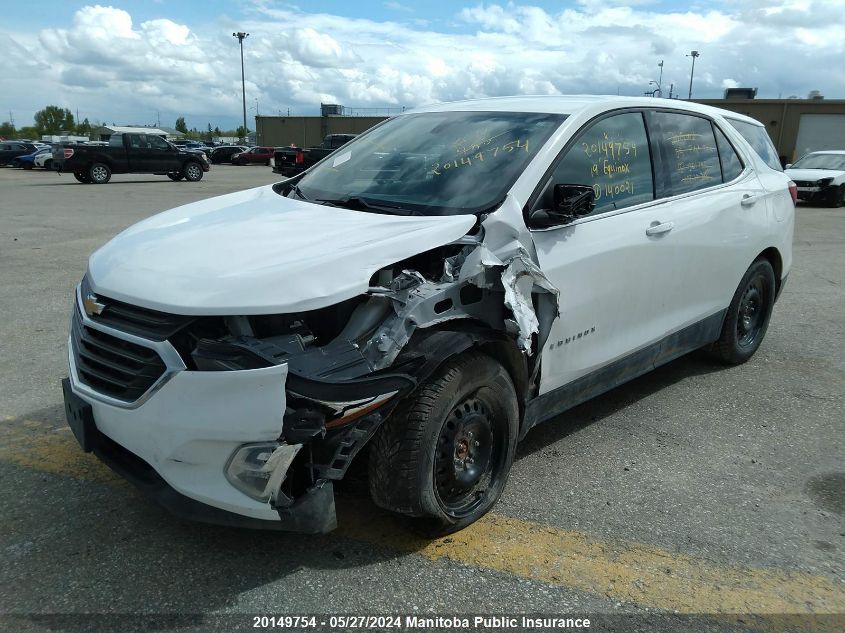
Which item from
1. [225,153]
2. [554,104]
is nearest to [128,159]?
[554,104]

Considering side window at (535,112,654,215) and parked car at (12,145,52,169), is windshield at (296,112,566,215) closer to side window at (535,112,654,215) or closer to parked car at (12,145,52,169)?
side window at (535,112,654,215)

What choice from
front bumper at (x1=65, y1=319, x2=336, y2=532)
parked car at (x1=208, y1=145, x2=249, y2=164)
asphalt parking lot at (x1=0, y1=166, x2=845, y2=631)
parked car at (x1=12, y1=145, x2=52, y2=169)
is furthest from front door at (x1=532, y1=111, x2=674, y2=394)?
parked car at (x1=208, y1=145, x2=249, y2=164)

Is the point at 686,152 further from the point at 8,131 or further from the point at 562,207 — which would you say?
the point at 8,131

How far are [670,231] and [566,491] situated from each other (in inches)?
63.0

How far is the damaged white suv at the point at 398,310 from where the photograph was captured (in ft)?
7.89

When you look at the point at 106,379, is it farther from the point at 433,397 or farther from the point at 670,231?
the point at 670,231

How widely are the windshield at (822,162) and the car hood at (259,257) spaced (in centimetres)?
2054

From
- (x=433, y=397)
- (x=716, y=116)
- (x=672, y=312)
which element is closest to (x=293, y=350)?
(x=433, y=397)

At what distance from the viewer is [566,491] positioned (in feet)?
11.3

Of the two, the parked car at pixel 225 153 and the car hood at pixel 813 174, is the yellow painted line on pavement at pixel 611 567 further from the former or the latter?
the parked car at pixel 225 153

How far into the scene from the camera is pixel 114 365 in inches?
103

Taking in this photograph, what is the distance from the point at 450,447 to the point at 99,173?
82.7 ft

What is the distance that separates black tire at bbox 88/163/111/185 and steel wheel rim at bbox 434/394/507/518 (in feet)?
81.7

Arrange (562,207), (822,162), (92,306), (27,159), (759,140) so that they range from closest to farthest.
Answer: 1. (92,306)
2. (562,207)
3. (759,140)
4. (822,162)
5. (27,159)
